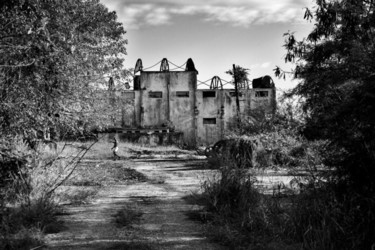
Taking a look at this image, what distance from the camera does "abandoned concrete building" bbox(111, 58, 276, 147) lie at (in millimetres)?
35469

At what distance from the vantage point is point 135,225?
5.78 metres

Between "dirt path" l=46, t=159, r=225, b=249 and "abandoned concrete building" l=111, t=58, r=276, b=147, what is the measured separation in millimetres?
26426

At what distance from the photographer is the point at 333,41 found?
11.4 m

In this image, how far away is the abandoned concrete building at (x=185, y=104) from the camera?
35.5 meters

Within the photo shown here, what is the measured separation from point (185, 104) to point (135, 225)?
30317mm

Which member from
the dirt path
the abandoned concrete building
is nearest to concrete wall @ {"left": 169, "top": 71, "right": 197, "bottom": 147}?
the abandoned concrete building

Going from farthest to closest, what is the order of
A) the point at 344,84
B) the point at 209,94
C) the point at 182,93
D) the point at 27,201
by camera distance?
the point at 209,94 < the point at 182,93 < the point at 344,84 < the point at 27,201

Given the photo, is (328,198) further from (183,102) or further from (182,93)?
(182,93)

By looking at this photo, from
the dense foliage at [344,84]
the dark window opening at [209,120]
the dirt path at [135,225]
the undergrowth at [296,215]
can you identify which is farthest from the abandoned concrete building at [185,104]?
the undergrowth at [296,215]

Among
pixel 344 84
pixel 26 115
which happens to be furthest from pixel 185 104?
pixel 26 115

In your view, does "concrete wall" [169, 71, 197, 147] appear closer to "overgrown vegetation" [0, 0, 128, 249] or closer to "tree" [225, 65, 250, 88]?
"tree" [225, 65, 250, 88]

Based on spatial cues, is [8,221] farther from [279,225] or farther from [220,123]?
[220,123]

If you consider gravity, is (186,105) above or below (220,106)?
above

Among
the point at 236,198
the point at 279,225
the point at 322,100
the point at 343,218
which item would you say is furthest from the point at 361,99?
the point at 322,100
